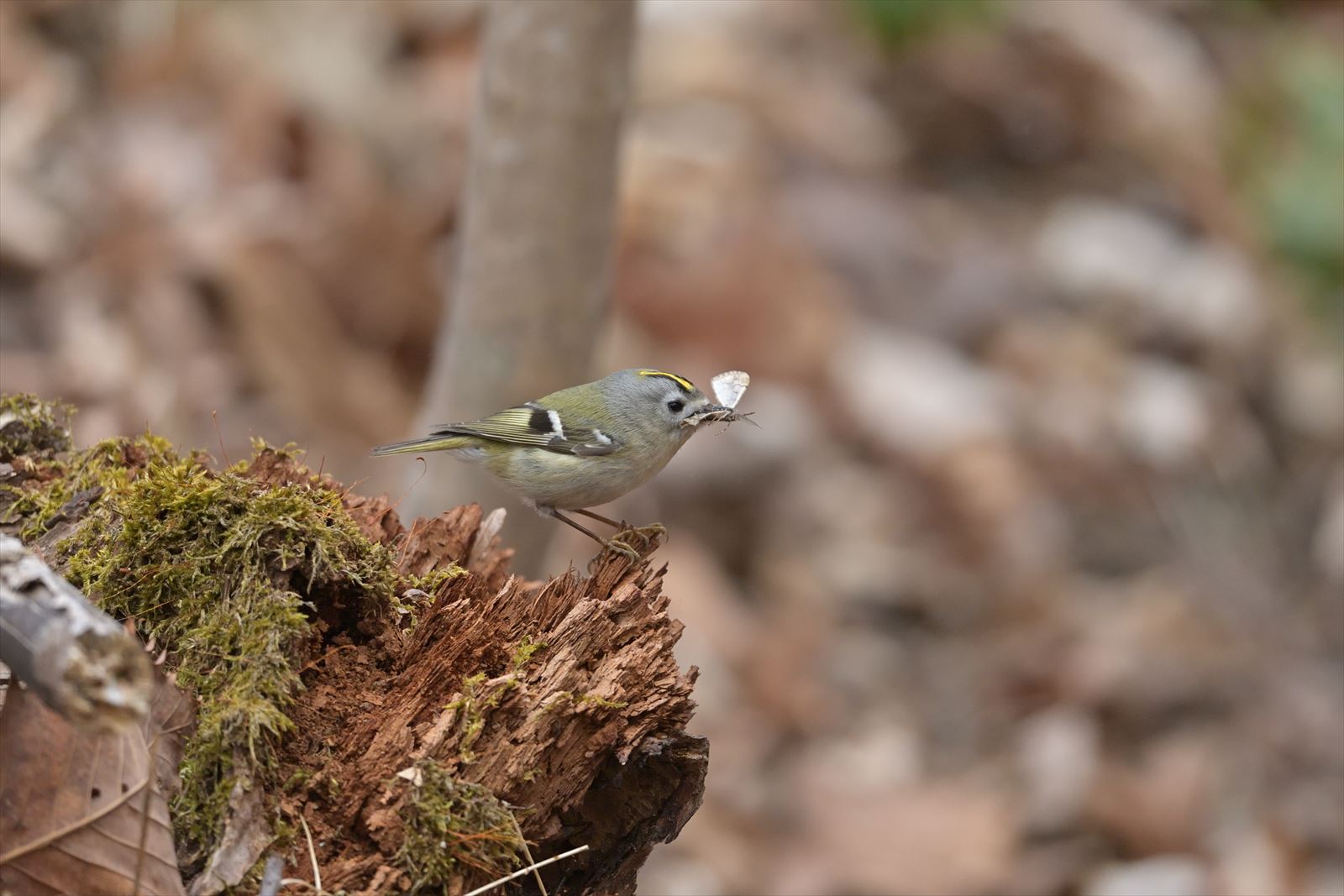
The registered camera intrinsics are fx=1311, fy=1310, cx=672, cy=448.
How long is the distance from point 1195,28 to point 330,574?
47.1ft

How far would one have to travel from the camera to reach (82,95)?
26.3ft

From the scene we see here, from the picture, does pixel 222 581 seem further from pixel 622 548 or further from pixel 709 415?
pixel 709 415

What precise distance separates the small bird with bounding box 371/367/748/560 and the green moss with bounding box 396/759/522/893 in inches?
66.3

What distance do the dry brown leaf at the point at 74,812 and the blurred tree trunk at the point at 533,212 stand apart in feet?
8.10

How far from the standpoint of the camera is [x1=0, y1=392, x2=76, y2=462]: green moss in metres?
3.16

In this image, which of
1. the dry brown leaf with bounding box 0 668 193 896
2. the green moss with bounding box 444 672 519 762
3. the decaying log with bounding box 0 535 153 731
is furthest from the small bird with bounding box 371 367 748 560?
the decaying log with bounding box 0 535 153 731

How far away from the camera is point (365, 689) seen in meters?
2.65

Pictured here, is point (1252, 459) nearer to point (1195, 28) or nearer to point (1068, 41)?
point (1068, 41)

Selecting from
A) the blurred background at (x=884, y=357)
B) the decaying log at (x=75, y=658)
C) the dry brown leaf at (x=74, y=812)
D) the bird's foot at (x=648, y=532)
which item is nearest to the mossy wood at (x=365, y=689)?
the dry brown leaf at (x=74, y=812)

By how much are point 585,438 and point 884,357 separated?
19.6ft

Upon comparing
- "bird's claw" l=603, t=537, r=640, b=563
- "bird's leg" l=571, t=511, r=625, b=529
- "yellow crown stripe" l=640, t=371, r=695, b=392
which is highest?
"yellow crown stripe" l=640, t=371, r=695, b=392

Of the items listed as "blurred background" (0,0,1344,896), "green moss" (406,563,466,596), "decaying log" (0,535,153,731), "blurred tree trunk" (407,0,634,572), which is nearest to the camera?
"decaying log" (0,535,153,731)

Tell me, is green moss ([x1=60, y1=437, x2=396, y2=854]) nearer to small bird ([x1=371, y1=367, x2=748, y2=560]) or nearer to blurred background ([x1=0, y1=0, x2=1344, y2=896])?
small bird ([x1=371, y1=367, x2=748, y2=560])

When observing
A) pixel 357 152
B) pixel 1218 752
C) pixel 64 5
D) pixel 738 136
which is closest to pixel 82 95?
pixel 64 5
